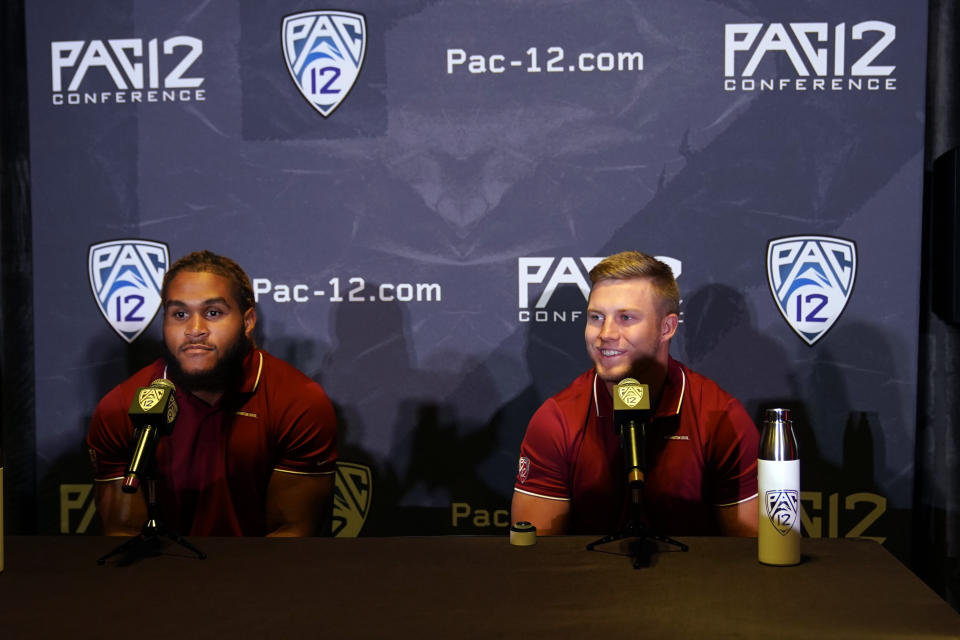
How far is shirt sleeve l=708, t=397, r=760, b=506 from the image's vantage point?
83.4 inches

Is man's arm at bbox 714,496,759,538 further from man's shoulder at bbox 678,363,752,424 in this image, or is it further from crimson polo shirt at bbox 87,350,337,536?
crimson polo shirt at bbox 87,350,337,536

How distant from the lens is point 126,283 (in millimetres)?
2781

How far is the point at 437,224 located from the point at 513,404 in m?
0.68

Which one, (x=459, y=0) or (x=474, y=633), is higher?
(x=459, y=0)

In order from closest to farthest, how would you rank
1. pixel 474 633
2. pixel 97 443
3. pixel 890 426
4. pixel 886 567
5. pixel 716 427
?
pixel 474 633 < pixel 886 567 < pixel 716 427 < pixel 97 443 < pixel 890 426

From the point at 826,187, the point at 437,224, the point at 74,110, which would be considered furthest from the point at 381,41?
the point at 826,187

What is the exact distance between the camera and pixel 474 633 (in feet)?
3.36

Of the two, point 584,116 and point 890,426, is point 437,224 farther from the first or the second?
point 890,426

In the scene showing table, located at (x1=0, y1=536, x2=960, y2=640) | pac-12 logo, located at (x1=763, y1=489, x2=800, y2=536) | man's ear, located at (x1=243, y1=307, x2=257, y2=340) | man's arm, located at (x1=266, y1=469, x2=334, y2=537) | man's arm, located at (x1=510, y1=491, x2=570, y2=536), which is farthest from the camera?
man's ear, located at (x1=243, y1=307, x2=257, y2=340)

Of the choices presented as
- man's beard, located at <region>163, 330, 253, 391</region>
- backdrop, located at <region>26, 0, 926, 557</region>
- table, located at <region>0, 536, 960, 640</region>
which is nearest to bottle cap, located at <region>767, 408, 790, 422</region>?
table, located at <region>0, 536, 960, 640</region>

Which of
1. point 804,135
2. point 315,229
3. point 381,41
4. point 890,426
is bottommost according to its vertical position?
point 890,426

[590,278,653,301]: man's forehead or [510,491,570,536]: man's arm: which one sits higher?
[590,278,653,301]: man's forehead

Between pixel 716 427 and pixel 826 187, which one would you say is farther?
pixel 826 187

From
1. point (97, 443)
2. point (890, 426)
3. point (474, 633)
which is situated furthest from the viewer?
point (890, 426)
